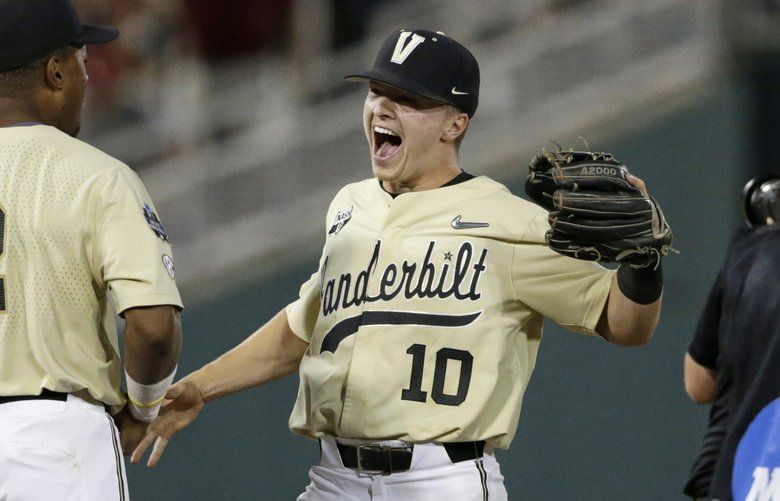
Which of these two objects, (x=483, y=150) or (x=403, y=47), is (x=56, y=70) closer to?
(x=403, y=47)

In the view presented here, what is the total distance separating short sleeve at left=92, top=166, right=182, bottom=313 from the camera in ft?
9.57

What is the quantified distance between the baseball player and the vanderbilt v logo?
0.90 m

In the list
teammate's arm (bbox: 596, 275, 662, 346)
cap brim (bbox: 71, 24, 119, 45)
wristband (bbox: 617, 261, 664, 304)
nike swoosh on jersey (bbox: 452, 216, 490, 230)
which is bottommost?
teammate's arm (bbox: 596, 275, 662, 346)

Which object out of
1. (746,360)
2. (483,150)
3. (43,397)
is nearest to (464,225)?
(43,397)

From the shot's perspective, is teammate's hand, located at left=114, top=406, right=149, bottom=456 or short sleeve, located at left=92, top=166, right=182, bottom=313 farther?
teammate's hand, located at left=114, top=406, right=149, bottom=456

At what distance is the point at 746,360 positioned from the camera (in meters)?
4.28

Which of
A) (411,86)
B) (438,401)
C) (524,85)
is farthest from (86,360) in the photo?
(524,85)

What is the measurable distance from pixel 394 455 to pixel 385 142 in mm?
876

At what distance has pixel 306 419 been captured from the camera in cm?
356

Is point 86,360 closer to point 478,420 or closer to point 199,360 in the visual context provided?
point 478,420

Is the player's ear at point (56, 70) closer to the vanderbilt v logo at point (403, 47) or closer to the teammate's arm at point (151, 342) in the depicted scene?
the teammate's arm at point (151, 342)

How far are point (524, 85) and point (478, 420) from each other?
3.77 meters

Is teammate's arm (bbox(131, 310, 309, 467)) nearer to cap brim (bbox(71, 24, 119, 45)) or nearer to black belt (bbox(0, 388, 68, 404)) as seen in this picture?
black belt (bbox(0, 388, 68, 404))

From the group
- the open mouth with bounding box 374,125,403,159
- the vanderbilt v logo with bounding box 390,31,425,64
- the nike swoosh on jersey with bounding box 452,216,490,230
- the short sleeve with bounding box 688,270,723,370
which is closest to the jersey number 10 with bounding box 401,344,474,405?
the nike swoosh on jersey with bounding box 452,216,490,230
